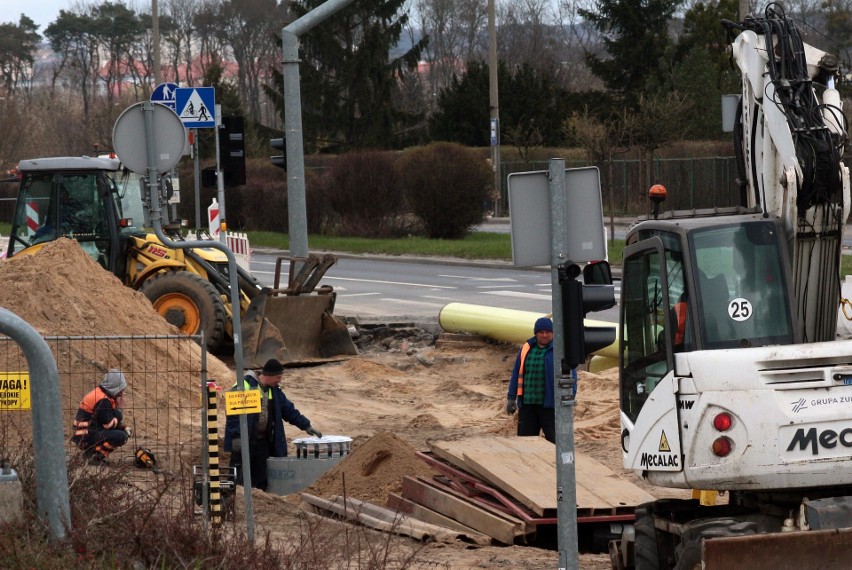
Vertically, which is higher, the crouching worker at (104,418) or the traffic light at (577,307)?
the traffic light at (577,307)

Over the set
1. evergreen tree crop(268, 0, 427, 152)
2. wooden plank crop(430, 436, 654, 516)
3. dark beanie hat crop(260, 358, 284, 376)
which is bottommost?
wooden plank crop(430, 436, 654, 516)

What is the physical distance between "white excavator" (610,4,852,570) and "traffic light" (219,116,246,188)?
12.4m

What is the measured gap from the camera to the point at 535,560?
8984 millimetres

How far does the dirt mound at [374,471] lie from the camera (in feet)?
36.7

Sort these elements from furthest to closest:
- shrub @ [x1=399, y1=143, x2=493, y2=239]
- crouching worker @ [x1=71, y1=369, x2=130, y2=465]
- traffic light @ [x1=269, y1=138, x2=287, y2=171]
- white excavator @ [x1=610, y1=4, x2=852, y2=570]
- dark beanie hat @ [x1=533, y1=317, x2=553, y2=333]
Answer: shrub @ [x1=399, y1=143, x2=493, y2=239] → traffic light @ [x1=269, y1=138, x2=287, y2=171] → dark beanie hat @ [x1=533, y1=317, x2=553, y2=333] → crouching worker @ [x1=71, y1=369, x2=130, y2=465] → white excavator @ [x1=610, y1=4, x2=852, y2=570]

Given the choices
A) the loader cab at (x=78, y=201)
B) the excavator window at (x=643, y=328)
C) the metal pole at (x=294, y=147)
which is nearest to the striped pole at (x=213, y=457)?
the excavator window at (x=643, y=328)

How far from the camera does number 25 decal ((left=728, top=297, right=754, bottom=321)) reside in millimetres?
7090

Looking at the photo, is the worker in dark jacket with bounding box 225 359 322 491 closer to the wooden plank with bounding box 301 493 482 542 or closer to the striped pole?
the wooden plank with bounding box 301 493 482 542

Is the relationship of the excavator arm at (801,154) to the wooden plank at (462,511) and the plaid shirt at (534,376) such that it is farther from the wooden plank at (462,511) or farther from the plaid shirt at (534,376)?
the plaid shirt at (534,376)

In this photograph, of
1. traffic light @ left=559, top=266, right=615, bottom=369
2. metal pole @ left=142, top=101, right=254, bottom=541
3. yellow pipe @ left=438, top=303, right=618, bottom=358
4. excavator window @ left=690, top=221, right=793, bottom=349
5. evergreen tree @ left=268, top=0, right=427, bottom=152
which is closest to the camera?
excavator window @ left=690, top=221, right=793, bottom=349

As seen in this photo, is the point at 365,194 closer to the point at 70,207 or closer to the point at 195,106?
the point at 195,106

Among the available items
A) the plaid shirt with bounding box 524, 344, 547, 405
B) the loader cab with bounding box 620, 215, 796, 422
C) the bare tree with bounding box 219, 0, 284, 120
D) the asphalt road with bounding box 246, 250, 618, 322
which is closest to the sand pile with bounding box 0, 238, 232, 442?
the plaid shirt with bounding box 524, 344, 547, 405

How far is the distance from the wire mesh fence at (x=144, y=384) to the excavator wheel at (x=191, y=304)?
4.24m

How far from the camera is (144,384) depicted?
12305 mm
